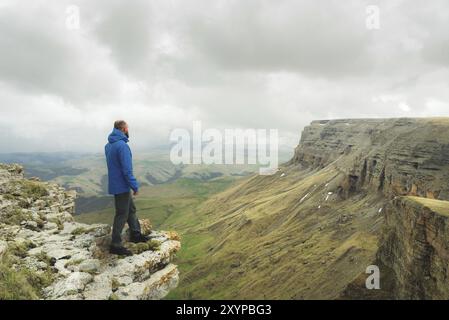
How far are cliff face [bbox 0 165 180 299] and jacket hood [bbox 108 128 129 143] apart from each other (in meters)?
4.76

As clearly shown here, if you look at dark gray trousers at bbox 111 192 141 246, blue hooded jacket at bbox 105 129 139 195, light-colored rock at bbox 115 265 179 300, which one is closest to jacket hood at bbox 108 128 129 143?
blue hooded jacket at bbox 105 129 139 195

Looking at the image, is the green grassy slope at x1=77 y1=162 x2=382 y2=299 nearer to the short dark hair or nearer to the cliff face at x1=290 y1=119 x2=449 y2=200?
the cliff face at x1=290 y1=119 x2=449 y2=200

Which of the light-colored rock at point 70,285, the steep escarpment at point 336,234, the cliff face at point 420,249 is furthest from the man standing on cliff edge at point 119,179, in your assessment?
the steep escarpment at point 336,234

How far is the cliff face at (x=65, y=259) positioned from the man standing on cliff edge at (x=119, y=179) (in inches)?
35.6

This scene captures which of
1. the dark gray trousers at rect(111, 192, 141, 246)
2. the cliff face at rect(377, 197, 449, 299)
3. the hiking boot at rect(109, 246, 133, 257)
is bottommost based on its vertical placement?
the cliff face at rect(377, 197, 449, 299)

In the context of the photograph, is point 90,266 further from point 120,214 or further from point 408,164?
point 408,164

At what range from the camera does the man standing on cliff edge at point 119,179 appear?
16125 millimetres

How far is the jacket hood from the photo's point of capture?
16.6m

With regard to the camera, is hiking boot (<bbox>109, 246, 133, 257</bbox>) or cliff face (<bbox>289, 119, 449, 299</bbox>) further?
cliff face (<bbox>289, 119, 449, 299</bbox>)

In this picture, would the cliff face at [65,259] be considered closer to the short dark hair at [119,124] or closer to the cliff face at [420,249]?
the short dark hair at [119,124]

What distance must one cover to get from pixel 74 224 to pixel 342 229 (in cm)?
10682

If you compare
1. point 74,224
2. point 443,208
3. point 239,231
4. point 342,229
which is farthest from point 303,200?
point 74,224

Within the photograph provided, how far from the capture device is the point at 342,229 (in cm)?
11519
